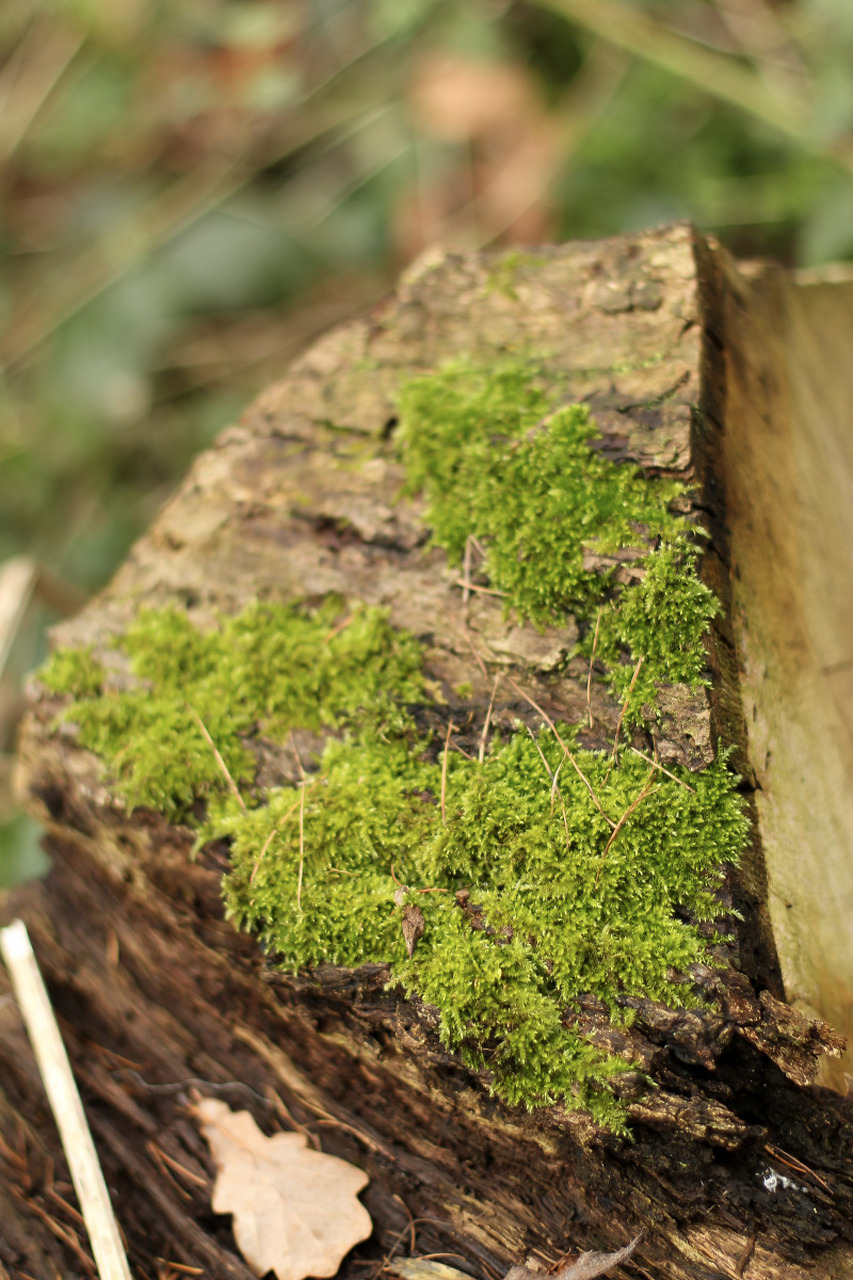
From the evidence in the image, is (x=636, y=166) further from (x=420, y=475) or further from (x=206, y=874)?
(x=206, y=874)

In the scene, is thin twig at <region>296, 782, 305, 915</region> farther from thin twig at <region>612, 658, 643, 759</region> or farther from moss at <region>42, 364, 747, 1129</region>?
thin twig at <region>612, 658, 643, 759</region>

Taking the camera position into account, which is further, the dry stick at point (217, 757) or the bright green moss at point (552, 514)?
the dry stick at point (217, 757)

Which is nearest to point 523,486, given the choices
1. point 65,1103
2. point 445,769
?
point 445,769

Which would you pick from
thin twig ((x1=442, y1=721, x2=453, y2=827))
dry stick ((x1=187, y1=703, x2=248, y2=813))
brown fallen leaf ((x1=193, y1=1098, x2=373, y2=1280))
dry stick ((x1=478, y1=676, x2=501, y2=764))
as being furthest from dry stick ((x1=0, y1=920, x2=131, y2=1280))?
dry stick ((x1=478, y1=676, x2=501, y2=764))

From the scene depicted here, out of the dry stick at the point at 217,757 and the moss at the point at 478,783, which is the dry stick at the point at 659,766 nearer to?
the moss at the point at 478,783

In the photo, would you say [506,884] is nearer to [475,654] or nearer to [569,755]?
[569,755]

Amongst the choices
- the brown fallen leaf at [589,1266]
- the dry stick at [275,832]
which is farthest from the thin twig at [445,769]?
the brown fallen leaf at [589,1266]
